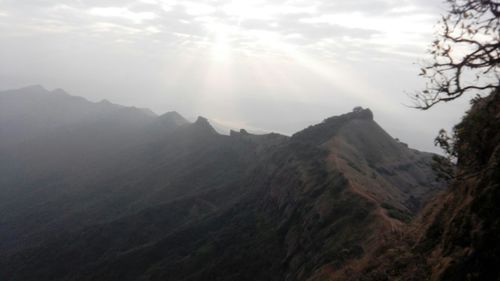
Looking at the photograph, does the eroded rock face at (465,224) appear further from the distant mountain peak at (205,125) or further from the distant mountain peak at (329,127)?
the distant mountain peak at (205,125)

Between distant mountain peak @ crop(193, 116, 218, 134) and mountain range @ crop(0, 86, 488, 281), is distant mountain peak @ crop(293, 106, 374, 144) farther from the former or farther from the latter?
distant mountain peak @ crop(193, 116, 218, 134)

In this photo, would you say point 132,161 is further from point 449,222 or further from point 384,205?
point 449,222

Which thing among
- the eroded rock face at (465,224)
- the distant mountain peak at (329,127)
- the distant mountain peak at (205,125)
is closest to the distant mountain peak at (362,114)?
the distant mountain peak at (329,127)

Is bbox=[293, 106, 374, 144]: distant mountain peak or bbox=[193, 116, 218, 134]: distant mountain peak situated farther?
bbox=[193, 116, 218, 134]: distant mountain peak

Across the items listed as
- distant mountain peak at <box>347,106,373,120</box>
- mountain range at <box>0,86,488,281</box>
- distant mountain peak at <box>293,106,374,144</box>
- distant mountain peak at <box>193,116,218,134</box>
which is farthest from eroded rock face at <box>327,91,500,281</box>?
distant mountain peak at <box>193,116,218,134</box>

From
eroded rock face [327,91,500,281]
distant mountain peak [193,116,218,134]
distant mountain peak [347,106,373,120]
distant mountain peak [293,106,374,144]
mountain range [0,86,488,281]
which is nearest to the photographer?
eroded rock face [327,91,500,281]

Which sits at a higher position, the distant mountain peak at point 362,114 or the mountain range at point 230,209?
the distant mountain peak at point 362,114

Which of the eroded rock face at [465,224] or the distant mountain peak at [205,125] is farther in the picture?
the distant mountain peak at [205,125]

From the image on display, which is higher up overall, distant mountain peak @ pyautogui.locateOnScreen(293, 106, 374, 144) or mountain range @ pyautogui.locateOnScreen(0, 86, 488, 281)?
distant mountain peak @ pyautogui.locateOnScreen(293, 106, 374, 144)

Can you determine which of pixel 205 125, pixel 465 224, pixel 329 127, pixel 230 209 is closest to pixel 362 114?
pixel 329 127

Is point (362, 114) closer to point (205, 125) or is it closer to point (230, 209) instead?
point (230, 209)

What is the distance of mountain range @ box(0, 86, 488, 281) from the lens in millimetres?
53188

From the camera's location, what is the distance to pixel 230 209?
97.5 metres

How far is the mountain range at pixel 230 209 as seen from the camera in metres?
53.2
